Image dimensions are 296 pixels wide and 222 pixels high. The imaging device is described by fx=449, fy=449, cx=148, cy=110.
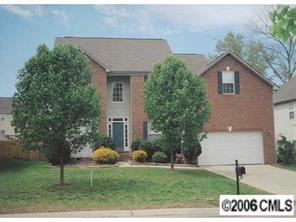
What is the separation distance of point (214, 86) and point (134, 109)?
10.9ft

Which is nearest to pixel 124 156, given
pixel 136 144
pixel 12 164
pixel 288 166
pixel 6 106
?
pixel 136 144

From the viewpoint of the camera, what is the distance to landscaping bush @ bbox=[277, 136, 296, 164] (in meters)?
16.4

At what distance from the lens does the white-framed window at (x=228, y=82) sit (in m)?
16.5

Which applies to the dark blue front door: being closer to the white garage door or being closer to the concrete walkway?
the white garage door

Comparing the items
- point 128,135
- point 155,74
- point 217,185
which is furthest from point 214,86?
point 217,185

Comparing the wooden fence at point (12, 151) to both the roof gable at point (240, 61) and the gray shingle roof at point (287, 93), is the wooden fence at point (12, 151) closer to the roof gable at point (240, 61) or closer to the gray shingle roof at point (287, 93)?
the roof gable at point (240, 61)

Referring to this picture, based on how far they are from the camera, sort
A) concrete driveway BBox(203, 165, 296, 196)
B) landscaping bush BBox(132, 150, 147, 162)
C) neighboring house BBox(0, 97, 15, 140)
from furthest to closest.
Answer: landscaping bush BBox(132, 150, 147, 162) → neighboring house BBox(0, 97, 15, 140) → concrete driveway BBox(203, 165, 296, 196)

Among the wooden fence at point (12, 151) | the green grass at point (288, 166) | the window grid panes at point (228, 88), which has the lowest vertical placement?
the green grass at point (288, 166)

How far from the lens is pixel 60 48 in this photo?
1158 centimetres

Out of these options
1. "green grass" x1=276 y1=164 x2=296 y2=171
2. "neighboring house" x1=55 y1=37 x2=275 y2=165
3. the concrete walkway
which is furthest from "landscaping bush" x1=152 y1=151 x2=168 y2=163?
the concrete walkway

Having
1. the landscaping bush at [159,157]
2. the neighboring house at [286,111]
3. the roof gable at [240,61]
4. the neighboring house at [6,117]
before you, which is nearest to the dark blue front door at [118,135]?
the landscaping bush at [159,157]

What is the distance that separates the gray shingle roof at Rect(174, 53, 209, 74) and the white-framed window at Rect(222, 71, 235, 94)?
92 cm

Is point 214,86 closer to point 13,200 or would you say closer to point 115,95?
point 115,95

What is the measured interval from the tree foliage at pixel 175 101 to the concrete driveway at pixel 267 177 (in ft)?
5.24
